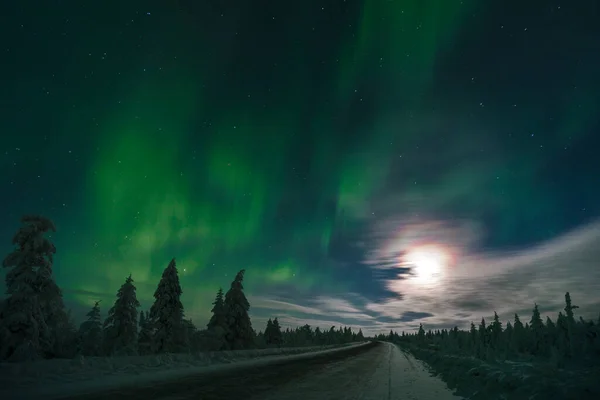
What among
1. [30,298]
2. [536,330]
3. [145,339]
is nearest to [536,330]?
[536,330]

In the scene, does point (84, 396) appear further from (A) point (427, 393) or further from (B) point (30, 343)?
(B) point (30, 343)

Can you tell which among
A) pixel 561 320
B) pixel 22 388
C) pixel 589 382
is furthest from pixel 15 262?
pixel 561 320

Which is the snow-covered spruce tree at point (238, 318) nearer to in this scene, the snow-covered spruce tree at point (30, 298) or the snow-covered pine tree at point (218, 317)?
the snow-covered pine tree at point (218, 317)

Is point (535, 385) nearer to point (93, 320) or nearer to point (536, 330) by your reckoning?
point (93, 320)

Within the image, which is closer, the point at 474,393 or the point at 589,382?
the point at 589,382

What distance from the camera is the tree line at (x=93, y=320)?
2338 centimetres

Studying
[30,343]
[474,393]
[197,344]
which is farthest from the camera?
[197,344]

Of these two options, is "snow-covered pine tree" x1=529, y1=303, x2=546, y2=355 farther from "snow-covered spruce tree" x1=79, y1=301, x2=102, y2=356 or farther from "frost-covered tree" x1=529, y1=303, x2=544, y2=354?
"snow-covered spruce tree" x1=79, y1=301, x2=102, y2=356

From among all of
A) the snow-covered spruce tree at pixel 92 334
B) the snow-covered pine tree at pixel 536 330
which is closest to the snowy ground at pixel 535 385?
the snow-covered spruce tree at pixel 92 334

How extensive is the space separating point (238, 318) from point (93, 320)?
19.6 meters

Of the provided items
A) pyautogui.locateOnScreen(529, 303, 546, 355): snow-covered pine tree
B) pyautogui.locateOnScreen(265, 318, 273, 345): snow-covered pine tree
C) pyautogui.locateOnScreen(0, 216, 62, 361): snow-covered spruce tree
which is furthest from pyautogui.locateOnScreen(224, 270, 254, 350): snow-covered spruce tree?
pyautogui.locateOnScreen(529, 303, 546, 355): snow-covered pine tree

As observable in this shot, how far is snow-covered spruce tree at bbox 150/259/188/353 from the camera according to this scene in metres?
40.6

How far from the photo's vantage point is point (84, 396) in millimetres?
8641

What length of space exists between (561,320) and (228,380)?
4001 inches
